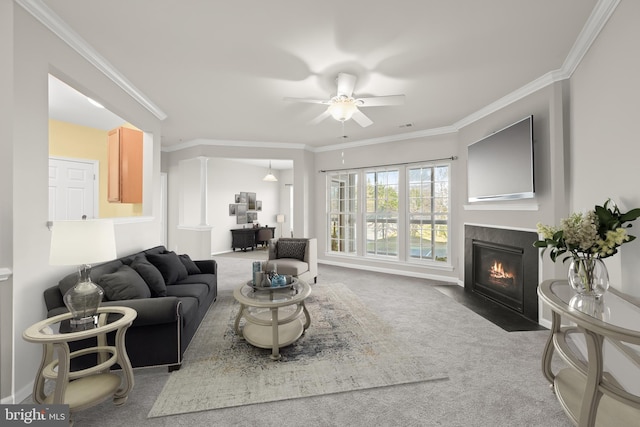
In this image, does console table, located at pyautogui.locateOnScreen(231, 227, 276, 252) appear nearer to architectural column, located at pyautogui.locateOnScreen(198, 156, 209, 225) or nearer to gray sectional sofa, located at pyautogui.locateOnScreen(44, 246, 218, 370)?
architectural column, located at pyautogui.locateOnScreen(198, 156, 209, 225)

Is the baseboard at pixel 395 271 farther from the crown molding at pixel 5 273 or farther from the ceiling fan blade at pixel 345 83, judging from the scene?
the crown molding at pixel 5 273

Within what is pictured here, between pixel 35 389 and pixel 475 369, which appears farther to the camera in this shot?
pixel 475 369

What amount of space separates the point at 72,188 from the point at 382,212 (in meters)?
5.85

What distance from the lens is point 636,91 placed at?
184 cm

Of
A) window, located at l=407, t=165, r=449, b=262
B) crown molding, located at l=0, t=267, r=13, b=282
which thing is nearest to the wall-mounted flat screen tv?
window, located at l=407, t=165, r=449, b=262

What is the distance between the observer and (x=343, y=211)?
21.6ft

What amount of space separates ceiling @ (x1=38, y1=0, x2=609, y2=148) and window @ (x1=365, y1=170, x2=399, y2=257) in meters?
2.00

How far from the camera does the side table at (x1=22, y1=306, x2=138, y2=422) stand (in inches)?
64.2

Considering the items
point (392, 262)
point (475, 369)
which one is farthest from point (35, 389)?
point (392, 262)

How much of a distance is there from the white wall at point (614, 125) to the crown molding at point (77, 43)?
407 cm

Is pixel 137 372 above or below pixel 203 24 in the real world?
below

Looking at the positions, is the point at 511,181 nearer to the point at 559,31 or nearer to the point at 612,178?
the point at 612,178

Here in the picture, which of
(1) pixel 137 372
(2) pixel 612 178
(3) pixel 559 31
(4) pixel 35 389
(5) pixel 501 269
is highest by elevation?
(3) pixel 559 31

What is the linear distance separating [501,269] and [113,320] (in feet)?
14.7
